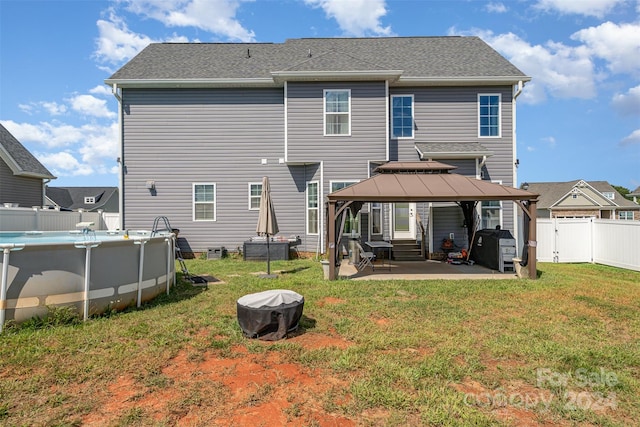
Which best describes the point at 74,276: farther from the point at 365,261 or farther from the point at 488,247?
the point at 488,247

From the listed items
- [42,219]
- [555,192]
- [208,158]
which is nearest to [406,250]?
[208,158]

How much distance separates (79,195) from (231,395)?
4518cm

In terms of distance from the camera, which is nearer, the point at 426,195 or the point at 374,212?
the point at 426,195

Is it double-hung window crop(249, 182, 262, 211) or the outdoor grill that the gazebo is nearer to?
the outdoor grill

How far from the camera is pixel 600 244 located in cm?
1141

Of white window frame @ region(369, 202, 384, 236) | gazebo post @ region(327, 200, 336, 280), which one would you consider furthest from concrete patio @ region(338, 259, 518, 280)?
white window frame @ region(369, 202, 384, 236)

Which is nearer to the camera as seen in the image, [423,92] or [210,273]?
[210,273]

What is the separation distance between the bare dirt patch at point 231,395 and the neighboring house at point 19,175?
17.4 m

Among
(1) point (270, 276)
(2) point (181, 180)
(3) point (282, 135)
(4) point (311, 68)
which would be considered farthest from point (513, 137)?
(2) point (181, 180)

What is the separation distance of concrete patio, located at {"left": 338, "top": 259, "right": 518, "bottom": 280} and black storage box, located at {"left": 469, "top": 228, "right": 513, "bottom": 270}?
0.22m

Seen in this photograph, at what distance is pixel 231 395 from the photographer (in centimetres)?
320

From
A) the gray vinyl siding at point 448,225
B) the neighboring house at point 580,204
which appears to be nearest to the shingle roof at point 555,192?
the neighboring house at point 580,204

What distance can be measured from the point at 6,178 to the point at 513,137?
22654 mm

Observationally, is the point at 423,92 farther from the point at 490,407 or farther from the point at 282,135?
the point at 490,407
